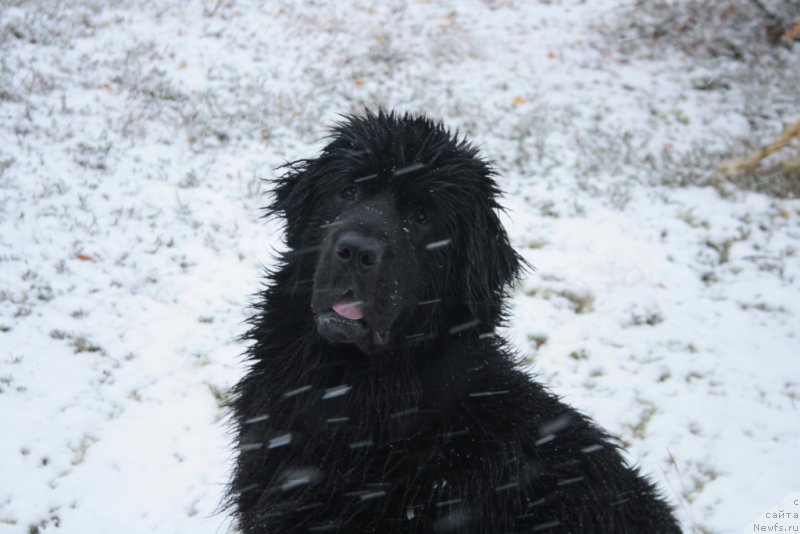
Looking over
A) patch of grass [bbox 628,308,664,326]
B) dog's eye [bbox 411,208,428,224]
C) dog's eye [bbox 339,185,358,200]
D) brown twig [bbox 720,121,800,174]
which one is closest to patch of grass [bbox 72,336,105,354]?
dog's eye [bbox 339,185,358,200]

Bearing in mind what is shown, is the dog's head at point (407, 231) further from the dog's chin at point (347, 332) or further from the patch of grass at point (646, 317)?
the patch of grass at point (646, 317)

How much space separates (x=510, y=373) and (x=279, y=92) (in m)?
8.11

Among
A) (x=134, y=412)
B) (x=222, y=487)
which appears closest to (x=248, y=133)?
(x=134, y=412)

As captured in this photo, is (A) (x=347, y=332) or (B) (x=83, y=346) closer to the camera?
(A) (x=347, y=332)

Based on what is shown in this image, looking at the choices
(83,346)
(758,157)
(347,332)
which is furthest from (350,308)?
(758,157)

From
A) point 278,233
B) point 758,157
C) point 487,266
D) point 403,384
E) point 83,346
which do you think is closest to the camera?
point 403,384

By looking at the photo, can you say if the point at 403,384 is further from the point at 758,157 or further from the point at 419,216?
the point at 758,157

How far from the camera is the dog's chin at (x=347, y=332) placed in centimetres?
262

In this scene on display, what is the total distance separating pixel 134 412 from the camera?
435 cm

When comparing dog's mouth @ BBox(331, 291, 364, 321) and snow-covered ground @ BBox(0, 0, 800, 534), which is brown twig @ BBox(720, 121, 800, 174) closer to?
snow-covered ground @ BBox(0, 0, 800, 534)

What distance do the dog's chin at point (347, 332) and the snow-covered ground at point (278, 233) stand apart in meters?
1.69

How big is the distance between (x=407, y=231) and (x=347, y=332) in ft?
1.99

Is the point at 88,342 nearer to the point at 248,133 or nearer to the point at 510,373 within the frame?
the point at 510,373

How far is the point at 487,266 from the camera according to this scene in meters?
3.01
